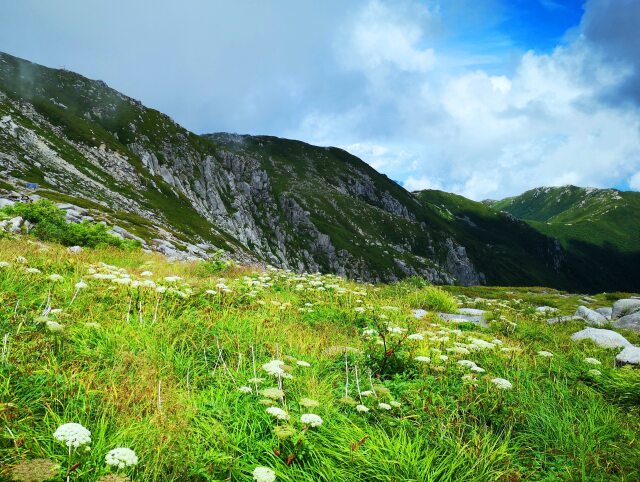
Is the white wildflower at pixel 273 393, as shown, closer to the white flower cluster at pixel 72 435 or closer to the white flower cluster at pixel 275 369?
the white flower cluster at pixel 275 369

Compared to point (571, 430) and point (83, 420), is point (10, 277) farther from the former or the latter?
point (571, 430)

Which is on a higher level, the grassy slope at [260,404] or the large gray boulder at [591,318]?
the large gray boulder at [591,318]

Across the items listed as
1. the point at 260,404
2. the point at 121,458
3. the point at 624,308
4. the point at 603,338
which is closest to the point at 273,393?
the point at 260,404

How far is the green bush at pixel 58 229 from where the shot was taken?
57.4 ft

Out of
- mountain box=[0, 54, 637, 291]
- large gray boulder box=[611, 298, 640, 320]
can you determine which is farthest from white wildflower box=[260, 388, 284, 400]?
mountain box=[0, 54, 637, 291]

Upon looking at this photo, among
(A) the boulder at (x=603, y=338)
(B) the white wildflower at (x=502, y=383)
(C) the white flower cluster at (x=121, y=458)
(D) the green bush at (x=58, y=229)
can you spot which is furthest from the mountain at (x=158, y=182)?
(C) the white flower cluster at (x=121, y=458)

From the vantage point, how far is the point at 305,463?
4102mm

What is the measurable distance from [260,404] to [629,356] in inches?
379

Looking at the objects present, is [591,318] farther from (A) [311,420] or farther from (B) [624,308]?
(A) [311,420]

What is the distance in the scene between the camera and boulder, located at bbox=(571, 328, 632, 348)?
36.6ft

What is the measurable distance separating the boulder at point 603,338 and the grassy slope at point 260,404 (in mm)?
3391

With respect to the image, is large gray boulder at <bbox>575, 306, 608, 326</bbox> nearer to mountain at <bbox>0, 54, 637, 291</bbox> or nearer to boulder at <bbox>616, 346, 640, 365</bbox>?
boulder at <bbox>616, 346, 640, 365</bbox>

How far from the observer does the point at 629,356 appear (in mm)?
9367

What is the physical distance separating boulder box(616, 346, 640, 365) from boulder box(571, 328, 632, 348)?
3.63ft
